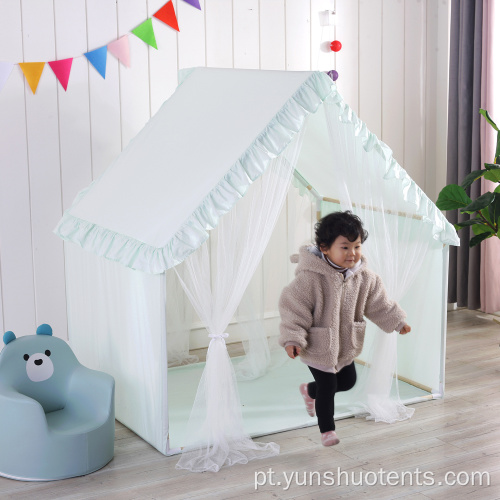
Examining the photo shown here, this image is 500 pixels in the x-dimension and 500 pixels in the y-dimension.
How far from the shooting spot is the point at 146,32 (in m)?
3.56

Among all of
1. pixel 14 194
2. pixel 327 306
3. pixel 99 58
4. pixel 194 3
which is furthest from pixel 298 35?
pixel 327 306

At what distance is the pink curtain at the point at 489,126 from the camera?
412 centimetres

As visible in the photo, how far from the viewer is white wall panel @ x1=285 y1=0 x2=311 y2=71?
3.91m

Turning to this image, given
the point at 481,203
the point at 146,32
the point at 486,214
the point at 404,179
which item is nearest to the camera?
the point at 404,179

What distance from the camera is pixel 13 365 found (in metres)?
2.71

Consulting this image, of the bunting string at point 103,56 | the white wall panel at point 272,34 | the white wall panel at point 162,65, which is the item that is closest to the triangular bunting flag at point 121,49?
the bunting string at point 103,56

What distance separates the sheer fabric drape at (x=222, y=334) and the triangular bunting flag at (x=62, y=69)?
1.15 meters

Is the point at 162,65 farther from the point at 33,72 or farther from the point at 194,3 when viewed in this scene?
the point at 33,72

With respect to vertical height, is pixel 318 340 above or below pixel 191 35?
below

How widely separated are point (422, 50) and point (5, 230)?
7.94 feet

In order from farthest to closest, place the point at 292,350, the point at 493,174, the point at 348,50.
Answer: the point at 348,50, the point at 493,174, the point at 292,350

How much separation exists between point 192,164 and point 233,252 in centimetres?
34

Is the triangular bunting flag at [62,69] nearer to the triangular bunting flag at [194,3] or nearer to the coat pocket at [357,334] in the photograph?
the triangular bunting flag at [194,3]

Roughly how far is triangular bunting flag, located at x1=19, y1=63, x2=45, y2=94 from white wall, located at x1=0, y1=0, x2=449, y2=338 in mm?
24
